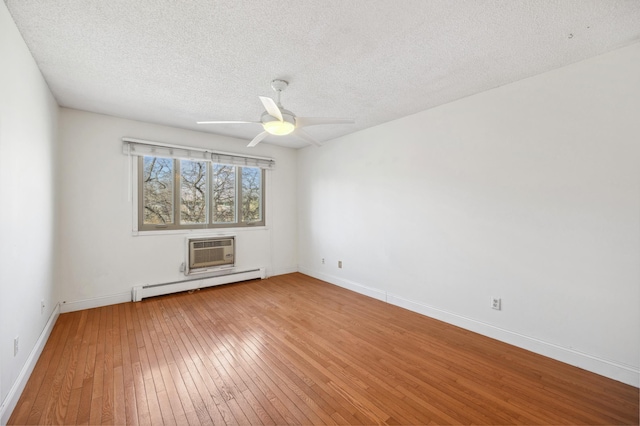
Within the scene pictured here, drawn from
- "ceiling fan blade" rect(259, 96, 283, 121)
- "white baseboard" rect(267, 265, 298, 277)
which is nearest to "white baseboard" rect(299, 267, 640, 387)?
"white baseboard" rect(267, 265, 298, 277)

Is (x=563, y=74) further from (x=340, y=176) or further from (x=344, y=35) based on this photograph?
(x=340, y=176)

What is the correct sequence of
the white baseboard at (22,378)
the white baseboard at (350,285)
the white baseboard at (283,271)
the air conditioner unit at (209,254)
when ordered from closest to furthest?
the white baseboard at (22,378), the white baseboard at (350,285), the air conditioner unit at (209,254), the white baseboard at (283,271)

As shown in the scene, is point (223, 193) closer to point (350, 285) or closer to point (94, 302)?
point (94, 302)

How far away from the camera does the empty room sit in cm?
168

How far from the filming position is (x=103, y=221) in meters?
3.44

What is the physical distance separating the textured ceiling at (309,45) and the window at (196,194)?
1.23m

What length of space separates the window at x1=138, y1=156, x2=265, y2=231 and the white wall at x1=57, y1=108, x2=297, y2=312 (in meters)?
0.20

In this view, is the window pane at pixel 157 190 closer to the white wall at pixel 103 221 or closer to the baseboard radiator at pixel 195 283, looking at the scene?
the white wall at pixel 103 221

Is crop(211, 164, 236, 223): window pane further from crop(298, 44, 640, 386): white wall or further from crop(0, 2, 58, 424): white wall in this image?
crop(298, 44, 640, 386): white wall

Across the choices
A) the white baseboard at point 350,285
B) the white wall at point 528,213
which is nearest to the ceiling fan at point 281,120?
the white wall at point 528,213

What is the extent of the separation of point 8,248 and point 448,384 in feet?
10.3

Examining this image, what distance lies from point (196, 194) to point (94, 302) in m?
1.92

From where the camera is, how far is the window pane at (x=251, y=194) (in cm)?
476

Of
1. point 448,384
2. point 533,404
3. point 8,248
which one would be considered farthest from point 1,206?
point 533,404
